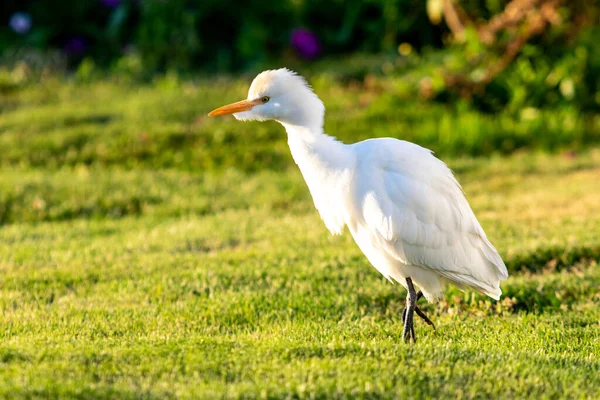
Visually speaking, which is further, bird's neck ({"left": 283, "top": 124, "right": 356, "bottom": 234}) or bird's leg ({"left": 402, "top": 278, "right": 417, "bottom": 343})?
bird's leg ({"left": 402, "top": 278, "right": 417, "bottom": 343})

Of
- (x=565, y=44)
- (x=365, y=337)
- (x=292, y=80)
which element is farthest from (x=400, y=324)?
(x=565, y=44)

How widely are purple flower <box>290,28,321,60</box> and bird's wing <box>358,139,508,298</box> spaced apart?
1076 cm

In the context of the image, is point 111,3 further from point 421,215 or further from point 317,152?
point 421,215

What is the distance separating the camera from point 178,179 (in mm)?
10672

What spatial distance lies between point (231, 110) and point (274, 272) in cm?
208

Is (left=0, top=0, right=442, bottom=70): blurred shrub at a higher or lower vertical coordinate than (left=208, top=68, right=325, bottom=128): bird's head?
lower

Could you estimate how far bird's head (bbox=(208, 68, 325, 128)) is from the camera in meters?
5.04

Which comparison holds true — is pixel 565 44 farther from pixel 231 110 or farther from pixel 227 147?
pixel 231 110

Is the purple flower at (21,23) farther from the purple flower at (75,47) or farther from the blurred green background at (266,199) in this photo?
the purple flower at (75,47)

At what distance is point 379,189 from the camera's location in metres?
4.96

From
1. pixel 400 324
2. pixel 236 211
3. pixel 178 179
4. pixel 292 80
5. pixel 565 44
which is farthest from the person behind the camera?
pixel 565 44

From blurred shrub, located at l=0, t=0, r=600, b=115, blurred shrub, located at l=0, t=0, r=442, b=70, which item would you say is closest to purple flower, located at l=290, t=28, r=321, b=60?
blurred shrub, located at l=0, t=0, r=600, b=115

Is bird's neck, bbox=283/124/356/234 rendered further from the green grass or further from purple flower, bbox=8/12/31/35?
purple flower, bbox=8/12/31/35

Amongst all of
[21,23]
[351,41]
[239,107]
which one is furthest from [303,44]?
[239,107]
